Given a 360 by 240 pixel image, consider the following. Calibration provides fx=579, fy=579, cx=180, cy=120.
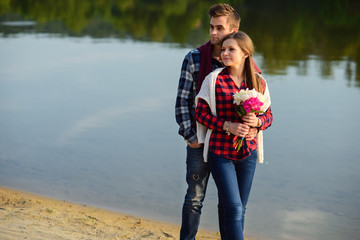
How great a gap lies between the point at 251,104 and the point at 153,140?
491cm

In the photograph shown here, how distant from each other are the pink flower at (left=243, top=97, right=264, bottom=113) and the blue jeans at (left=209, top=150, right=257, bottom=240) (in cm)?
32

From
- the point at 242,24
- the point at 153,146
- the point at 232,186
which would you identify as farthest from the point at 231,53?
the point at 242,24

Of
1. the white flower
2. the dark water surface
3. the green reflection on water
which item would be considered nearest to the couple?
the white flower

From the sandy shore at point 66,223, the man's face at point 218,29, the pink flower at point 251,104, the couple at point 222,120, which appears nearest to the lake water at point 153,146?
the sandy shore at point 66,223

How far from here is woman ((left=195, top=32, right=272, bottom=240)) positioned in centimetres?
348

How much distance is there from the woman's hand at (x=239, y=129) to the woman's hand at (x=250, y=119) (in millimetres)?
36

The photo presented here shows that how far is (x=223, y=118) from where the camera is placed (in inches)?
142

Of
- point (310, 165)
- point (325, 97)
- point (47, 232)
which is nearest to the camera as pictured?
point (47, 232)

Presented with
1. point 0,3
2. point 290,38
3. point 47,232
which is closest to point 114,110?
point 47,232

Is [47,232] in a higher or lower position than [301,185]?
higher

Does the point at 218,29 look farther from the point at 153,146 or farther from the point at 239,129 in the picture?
the point at 153,146

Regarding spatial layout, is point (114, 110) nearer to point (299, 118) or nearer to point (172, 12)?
point (299, 118)

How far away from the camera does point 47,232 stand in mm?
4562

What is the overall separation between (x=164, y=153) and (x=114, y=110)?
263 centimetres
